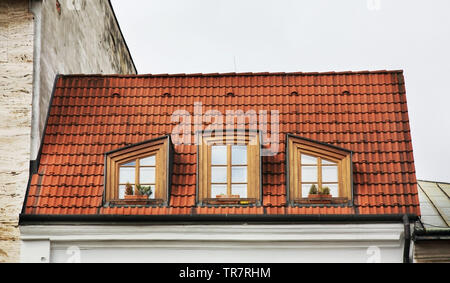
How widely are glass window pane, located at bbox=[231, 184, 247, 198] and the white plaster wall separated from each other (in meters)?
0.71

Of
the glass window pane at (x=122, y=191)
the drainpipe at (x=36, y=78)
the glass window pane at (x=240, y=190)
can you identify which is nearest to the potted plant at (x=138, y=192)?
the glass window pane at (x=122, y=191)

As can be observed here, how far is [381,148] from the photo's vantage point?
50.8 ft

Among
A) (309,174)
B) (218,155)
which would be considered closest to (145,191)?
(218,155)

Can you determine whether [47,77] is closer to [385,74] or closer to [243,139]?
[243,139]

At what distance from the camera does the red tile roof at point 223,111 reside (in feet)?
48.4

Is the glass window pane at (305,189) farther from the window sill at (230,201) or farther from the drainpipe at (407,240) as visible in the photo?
the drainpipe at (407,240)

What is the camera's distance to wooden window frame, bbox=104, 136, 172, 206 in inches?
584

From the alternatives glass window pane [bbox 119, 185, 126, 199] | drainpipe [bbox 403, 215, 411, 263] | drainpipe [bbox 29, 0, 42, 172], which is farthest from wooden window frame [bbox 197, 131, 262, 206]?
drainpipe [bbox 29, 0, 42, 172]

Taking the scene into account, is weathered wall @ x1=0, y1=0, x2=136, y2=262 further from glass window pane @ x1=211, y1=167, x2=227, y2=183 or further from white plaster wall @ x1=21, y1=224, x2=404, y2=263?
glass window pane @ x1=211, y1=167, x2=227, y2=183

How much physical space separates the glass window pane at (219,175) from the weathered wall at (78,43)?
140 inches

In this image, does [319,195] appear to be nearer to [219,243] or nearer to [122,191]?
[219,243]
